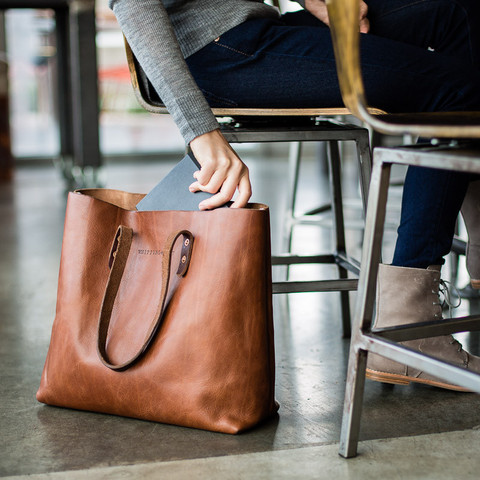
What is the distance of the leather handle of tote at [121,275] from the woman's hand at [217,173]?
69 mm

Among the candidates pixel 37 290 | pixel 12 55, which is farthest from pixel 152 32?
pixel 12 55

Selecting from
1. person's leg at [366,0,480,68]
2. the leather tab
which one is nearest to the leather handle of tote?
Result: the leather tab

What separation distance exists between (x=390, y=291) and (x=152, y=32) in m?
0.56

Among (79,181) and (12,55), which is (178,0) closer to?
(79,181)

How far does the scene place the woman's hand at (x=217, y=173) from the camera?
1.05 m

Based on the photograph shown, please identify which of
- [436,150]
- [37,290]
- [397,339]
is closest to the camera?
[436,150]

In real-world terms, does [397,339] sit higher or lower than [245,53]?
lower

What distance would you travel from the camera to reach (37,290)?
6.63 ft

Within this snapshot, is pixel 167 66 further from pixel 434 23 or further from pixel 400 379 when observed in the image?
pixel 400 379

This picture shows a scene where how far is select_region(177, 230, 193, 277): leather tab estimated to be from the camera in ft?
3.38

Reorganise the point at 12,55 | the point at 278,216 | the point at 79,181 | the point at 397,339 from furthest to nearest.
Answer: the point at 12,55, the point at 79,181, the point at 278,216, the point at 397,339

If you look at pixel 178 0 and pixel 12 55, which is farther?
pixel 12 55

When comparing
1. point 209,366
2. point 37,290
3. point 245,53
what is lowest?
point 37,290

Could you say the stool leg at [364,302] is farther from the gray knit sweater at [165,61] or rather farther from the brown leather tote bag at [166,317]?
the gray knit sweater at [165,61]
